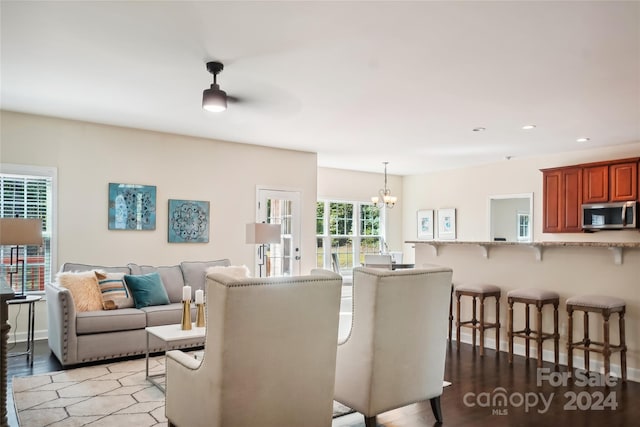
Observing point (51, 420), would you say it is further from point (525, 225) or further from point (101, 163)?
point (525, 225)

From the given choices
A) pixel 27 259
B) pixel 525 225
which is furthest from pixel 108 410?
pixel 525 225

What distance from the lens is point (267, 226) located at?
5336 millimetres

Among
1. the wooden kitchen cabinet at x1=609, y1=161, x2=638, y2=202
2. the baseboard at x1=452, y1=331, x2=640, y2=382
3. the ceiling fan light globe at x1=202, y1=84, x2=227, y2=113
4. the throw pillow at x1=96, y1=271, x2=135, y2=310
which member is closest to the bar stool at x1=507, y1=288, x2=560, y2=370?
the baseboard at x1=452, y1=331, x2=640, y2=382

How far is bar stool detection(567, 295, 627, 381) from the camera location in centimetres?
393

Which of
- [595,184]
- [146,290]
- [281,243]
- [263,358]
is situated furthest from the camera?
[281,243]

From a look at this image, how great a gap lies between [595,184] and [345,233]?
4.75m

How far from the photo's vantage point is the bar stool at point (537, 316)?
4406 mm

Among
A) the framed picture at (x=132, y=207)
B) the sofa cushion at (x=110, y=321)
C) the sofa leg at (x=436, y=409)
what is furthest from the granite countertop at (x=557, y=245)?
the framed picture at (x=132, y=207)

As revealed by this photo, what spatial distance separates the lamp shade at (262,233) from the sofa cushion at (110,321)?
142 cm

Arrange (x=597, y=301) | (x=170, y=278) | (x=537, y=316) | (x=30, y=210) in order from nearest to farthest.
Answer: (x=597, y=301) < (x=537, y=316) < (x=30, y=210) < (x=170, y=278)

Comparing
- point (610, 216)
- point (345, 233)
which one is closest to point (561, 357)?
point (610, 216)

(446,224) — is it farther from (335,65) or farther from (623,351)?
(335,65)

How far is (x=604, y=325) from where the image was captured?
3.96 m

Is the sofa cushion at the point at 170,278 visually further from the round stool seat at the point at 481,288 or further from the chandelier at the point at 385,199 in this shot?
the chandelier at the point at 385,199
